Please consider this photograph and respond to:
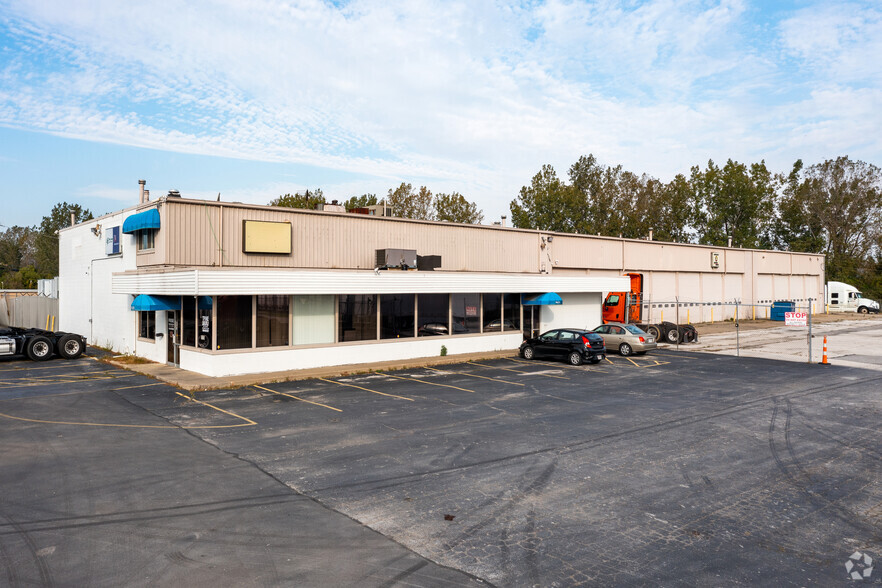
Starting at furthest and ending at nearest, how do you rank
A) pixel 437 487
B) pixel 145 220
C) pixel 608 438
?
pixel 145 220 < pixel 608 438 < pixel 437 487

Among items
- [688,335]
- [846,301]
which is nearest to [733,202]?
[846,301]

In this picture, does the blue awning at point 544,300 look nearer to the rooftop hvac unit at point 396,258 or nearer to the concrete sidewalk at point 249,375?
the concrete sidewalk at point 249,375

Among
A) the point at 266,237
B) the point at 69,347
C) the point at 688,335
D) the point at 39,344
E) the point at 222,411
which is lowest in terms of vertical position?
the point at 222,411

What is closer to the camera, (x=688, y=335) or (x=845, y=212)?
(x=688, y=335)

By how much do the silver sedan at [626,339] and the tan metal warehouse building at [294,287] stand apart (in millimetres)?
4098

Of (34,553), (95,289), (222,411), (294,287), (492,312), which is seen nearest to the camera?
(34,553)

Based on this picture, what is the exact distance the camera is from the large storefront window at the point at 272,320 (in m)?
22.9

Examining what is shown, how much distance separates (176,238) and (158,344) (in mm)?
5063

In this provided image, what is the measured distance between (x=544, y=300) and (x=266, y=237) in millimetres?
14840

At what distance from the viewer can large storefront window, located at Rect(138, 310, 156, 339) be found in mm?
25797

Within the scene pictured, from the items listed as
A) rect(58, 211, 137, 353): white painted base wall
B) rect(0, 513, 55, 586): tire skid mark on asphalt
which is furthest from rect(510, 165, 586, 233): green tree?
rect(0, 513, 55, 586): tire skid mark on asphalt

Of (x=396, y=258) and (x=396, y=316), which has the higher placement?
(x=396, y=258)

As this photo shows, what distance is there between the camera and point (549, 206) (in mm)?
76062

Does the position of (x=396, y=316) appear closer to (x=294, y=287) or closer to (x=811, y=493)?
(x=294, y=287)
